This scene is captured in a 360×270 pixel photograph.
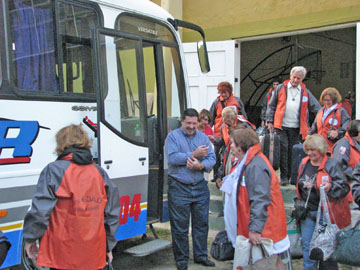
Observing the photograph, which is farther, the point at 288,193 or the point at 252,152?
the point at 288,193

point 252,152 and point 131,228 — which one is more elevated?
point 252,152

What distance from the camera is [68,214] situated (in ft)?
10.5

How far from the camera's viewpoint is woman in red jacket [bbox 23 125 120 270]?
10.3 ft

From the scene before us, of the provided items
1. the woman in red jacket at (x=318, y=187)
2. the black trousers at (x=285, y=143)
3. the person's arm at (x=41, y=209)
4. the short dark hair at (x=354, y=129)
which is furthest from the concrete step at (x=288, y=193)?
the person's arm at (x=41, y=209)

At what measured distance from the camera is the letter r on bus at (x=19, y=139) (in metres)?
3.92

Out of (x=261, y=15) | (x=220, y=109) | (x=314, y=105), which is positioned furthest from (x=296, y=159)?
(x=261, y=15)

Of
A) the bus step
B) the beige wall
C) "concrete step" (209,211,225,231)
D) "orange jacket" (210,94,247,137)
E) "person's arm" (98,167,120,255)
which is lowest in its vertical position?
"concrete step" (209,211,225,231)

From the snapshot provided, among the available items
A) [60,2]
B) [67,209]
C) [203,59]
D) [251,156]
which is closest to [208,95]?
[203,59]

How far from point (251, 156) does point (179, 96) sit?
264cm

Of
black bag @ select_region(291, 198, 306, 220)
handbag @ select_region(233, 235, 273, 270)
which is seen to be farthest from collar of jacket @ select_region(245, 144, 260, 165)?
black bag @ select_region(291, 198, 306, 220)

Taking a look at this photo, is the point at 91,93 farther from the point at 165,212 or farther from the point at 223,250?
the point at 223,250

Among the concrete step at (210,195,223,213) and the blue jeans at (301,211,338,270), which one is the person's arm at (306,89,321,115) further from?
the blue jeans at (301,211,338,270)

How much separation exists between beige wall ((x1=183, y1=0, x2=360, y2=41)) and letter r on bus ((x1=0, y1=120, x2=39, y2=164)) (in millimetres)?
6244

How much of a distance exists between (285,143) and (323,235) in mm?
3223
